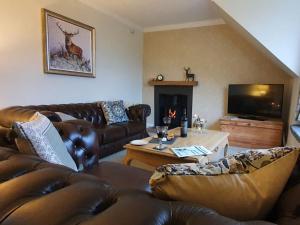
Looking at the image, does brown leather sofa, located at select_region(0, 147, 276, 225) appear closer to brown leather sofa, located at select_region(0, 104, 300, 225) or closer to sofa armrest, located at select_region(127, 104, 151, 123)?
brown leather sofa, located at select_region(0, 104, 300, 225)

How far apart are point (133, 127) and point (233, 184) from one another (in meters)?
3.27

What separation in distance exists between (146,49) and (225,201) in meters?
Answer: 5.53

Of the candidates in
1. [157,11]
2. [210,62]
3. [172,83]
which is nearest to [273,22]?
[210,62]

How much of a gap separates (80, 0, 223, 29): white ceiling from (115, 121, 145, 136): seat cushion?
222cm

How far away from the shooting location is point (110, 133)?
3355mm

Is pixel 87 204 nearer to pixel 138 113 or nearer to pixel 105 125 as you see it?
pixel 105 125

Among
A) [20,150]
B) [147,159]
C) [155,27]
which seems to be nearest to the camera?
[20,150]

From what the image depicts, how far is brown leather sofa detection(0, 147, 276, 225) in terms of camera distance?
0.52m

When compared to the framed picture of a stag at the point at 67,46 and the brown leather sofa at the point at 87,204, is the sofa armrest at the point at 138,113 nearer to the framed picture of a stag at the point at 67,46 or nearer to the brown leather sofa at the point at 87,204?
the framed picture of a stag at the point at 67,46

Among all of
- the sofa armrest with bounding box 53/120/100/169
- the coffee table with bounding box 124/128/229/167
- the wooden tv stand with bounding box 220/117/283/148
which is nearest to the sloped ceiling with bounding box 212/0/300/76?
the wooden tv stand with bounding box 220/117/283/148

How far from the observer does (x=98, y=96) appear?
4.48 m

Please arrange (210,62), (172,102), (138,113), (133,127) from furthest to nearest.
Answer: (172,102), (210,62), (138,113), (133,127)

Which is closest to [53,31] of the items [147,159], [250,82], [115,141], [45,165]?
[115,141]

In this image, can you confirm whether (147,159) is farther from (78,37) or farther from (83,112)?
(78,37)
